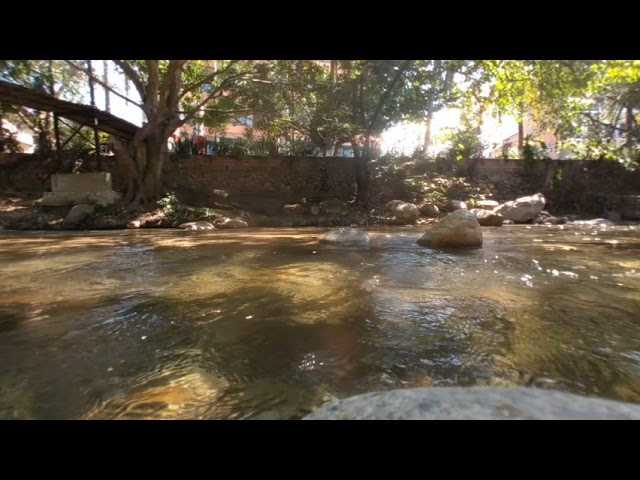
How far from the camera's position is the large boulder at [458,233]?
669 centimetres

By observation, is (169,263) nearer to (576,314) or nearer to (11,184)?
(576,314)

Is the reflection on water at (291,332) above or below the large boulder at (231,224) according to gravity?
below

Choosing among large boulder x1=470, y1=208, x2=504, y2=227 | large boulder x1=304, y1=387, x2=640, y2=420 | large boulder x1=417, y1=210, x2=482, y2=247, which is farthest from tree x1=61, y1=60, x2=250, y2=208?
large boulder x1=304, y1=387, x2=640, y2=420

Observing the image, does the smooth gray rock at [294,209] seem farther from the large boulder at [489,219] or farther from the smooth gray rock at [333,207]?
the large boulder at [489,219]

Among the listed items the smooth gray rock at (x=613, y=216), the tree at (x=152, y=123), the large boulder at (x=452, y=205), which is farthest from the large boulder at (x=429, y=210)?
the tree at (x=152, y=123)

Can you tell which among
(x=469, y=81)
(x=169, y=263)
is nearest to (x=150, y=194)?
(x=169, y=263)

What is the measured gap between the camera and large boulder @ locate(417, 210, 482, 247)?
6.69 meters

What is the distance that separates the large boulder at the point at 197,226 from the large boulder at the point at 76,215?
271 centimetres

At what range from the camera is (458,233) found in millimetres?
6680

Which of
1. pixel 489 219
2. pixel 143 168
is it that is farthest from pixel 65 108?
pixel 489 219

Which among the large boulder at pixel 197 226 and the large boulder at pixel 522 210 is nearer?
the large boulder at pixel 197 226

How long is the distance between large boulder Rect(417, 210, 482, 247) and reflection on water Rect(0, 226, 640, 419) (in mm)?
1250

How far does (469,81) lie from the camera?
506 inches

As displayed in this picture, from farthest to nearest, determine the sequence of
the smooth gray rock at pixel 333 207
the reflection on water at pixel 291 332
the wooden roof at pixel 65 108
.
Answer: the smooth gray rock at pixel 333 207 → the wooden roof at pixel 65 108 → the reflection on water at pixel 291 332
